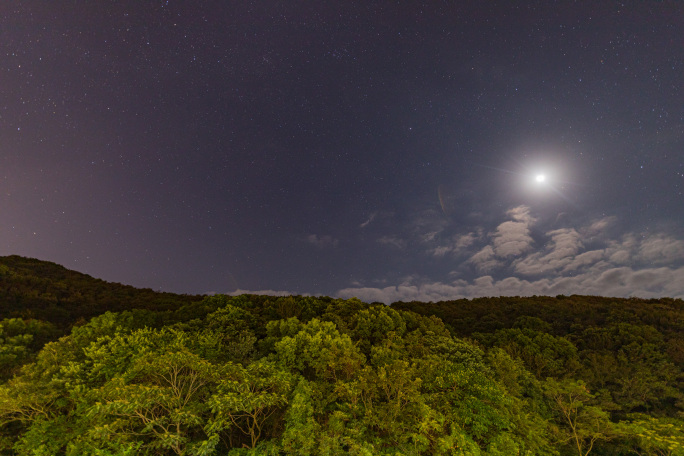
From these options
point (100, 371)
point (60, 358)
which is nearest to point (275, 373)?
point (100, 371)

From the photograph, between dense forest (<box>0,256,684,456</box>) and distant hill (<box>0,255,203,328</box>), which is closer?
dense forest (<box>0,256,684,456</box>)

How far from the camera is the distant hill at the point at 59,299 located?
51.1 m

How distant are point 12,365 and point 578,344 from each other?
251 feet

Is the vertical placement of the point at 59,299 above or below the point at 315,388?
above

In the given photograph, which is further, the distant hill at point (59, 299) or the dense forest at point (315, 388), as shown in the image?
the distant hill at point (59, 299)

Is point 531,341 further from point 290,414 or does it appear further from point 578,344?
point 290,414

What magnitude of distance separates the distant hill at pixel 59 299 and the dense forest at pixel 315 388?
3277 mm

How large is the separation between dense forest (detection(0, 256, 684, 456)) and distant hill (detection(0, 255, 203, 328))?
129 inches

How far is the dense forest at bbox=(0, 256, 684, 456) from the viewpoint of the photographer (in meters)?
15.8

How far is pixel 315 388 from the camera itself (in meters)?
20.8

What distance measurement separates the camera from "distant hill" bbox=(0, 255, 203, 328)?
51094 mm

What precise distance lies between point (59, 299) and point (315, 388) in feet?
220

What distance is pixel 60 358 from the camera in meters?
22.0

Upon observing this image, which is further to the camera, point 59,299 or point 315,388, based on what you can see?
point 59,299
